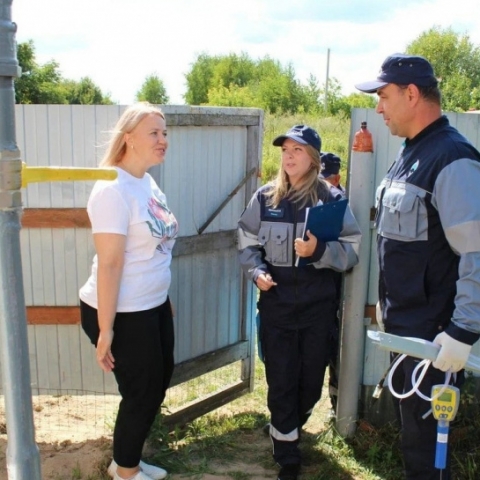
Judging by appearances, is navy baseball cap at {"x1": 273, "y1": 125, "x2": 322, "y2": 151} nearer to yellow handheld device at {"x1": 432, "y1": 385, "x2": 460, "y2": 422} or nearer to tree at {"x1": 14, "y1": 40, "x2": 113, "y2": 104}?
yellow handheld device at {"x1": 432, "y1": 385, "x2": 460, "y2": 422}

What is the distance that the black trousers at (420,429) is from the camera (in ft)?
8.77

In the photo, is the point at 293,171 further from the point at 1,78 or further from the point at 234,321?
the point at 1,78

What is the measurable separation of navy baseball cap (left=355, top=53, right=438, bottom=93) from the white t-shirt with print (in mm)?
1172

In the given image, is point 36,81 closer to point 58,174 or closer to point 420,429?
point 420,429

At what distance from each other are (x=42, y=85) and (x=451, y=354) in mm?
44809

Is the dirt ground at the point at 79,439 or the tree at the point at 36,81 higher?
the tree at the point at 36,81

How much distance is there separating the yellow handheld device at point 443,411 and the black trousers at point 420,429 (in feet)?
0.71

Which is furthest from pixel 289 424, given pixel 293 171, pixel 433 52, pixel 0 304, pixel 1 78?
pixel 433 52

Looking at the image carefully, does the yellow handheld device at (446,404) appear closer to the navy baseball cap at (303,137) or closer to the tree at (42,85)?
the navy baseball cap at (303,137)

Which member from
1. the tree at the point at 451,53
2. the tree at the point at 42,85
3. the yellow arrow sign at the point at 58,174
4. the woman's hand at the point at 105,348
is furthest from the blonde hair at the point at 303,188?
the tree at the point at 451,53

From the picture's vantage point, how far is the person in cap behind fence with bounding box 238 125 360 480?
11.4 feet

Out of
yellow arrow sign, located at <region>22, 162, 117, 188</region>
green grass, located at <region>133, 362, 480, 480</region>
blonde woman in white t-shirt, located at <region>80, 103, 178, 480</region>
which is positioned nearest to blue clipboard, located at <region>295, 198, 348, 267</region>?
blonde woman in white t-shirt, located at <region>80, 103, 178, 480</region>

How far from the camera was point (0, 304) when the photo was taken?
129cm

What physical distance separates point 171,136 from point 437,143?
1.72 metres
